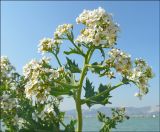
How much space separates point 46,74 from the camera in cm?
695

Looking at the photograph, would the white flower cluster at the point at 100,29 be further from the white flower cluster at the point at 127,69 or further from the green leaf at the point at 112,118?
the green leaf at the point at 112,118

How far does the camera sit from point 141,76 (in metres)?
7.34

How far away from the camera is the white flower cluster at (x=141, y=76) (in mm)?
7312

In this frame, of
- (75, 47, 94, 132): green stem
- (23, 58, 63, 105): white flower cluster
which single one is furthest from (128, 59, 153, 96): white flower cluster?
(23, 58, 63, 105): white flower cluster

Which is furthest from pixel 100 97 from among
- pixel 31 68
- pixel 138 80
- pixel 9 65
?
pixel 9 65

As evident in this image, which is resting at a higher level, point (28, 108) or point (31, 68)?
point (31, 68)

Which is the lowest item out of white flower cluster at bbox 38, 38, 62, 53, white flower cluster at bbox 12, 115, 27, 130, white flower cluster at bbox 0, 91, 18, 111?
white flower cluster at bbox 12, 115, 27, 130

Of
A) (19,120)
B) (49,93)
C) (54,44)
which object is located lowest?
(19,120)

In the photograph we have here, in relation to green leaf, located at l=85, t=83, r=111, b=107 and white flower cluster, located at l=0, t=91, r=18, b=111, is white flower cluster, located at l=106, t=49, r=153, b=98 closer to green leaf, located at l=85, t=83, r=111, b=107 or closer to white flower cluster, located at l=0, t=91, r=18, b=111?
green leaf, located at l=85, t=83, r=111, b=107

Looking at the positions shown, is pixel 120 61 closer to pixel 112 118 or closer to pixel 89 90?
pixel 89 90

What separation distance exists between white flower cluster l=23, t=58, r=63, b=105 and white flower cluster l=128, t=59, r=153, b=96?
54.8 inches

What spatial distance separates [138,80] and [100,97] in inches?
30.7

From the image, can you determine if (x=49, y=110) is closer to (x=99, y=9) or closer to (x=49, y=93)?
(x=49, y=93)

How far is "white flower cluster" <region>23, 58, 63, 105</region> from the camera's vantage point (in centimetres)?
676
